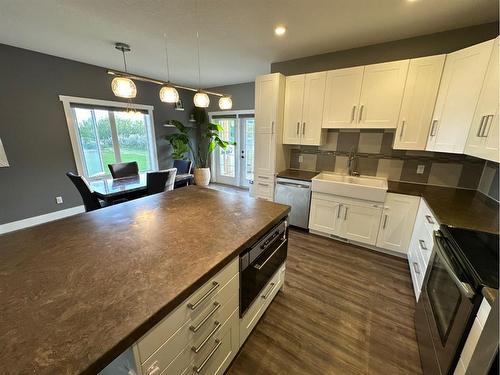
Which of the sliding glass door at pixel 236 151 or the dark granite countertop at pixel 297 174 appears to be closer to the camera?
the dark granite countertop at pixel 297 174

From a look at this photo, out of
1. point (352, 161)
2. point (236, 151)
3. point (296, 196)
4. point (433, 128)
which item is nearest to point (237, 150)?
point (236, 151)

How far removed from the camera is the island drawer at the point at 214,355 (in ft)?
2.95

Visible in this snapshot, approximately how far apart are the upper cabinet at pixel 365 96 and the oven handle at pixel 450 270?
163 centimetres

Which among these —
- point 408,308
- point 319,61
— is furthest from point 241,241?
point 319,61

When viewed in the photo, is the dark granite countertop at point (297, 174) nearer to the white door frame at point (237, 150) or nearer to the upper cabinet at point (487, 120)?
the upper cabinet at point (487, 120)

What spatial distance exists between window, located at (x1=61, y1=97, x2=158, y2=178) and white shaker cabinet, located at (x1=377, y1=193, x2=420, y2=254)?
12.9 ft

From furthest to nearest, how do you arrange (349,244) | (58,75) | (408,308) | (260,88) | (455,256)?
(58,75), (260,88), (349,244), (408,308), (455,256)

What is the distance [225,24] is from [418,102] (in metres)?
2.33

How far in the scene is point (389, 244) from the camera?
2.52 m

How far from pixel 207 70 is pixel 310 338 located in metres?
4.37

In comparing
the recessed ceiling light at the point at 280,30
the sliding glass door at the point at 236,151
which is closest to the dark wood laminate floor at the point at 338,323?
the recessed ceiling light at the point at 280,30

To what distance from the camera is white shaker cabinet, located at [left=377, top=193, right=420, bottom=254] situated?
2.31 metres

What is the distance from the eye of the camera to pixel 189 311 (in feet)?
2.91

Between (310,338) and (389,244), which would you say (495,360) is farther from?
(389,244)
